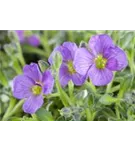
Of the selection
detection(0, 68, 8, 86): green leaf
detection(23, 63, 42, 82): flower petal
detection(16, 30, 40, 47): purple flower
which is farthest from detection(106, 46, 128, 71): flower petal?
detection(16, 30, 40, 47): purple flower

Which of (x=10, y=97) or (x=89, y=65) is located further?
(x=10, y=97)

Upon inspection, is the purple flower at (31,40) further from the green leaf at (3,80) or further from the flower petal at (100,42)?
the flower petal at (100,42)

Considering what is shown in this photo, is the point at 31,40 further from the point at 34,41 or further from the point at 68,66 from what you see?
the point at 68,66

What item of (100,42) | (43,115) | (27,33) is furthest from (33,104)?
(27,33)

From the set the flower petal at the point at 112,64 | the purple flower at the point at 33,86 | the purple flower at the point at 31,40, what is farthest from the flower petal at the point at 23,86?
the purple flower at the point at 31,40

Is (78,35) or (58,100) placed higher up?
(78,35)

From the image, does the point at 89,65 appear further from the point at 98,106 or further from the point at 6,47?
the point at 6,47

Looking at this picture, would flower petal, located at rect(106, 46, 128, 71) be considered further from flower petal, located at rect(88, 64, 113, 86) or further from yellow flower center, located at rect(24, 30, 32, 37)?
yellow flower center, located at rect(24, 30, 32, 37)

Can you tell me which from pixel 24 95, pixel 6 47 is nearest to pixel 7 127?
pixel 24 95
